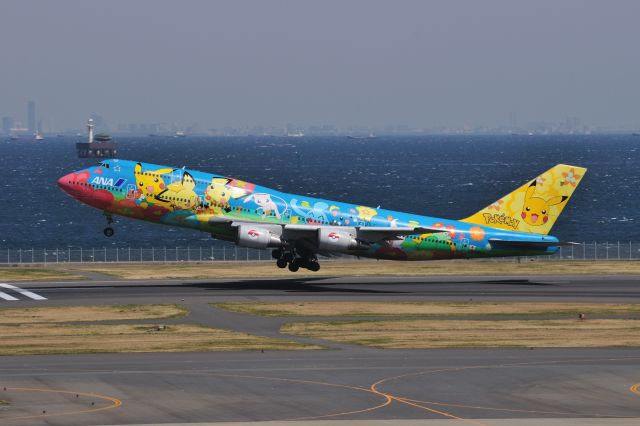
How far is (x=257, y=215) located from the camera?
77625mm

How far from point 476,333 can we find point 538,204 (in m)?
24.0

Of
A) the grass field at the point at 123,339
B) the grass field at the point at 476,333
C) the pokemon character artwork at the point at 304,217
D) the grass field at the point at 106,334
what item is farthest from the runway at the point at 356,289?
the grass field at the point at 123,339

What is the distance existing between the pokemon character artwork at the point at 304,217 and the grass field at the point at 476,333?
1594 centimetres

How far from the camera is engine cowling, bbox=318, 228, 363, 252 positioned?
7712 cm

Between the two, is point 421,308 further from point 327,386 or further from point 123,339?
point 327,386

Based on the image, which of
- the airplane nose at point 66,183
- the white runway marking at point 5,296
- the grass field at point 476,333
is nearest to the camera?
the grass field at point 476,333

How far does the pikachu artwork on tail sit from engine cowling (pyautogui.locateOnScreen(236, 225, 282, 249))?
15.1m

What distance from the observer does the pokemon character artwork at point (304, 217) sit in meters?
76.0

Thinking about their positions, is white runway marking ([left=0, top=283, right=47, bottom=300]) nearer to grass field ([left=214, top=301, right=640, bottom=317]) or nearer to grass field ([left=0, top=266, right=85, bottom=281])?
grass field ([left=0, top=266, right=85, bottom=281])

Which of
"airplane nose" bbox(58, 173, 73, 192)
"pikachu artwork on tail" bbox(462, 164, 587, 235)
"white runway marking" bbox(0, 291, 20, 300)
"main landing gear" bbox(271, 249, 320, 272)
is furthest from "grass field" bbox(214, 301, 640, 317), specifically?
"airplane nose" bbox(58, 173, 73, 192)

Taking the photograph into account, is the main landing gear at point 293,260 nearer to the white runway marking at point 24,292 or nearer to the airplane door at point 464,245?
the airplane door at point 464,245

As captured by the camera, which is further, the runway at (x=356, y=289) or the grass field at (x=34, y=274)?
the grass field at (x=34, y=274)

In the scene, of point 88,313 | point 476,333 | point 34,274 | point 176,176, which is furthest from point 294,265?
point 476,333

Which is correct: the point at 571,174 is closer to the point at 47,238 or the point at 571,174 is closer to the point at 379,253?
the point at 379,253
